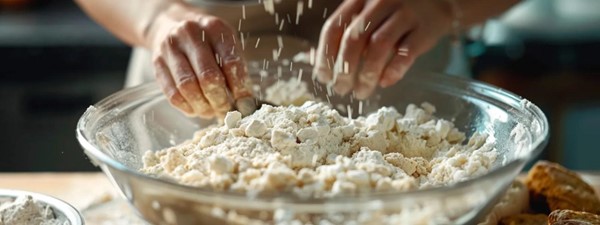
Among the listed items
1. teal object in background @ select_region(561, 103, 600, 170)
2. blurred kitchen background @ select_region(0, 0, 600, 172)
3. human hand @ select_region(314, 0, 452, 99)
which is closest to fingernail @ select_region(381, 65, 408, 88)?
human hand @ select_region(314, 0, 452, 99)

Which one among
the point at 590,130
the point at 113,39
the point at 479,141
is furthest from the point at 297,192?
the point at 590,130

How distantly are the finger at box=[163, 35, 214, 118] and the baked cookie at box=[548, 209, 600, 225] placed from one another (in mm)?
339

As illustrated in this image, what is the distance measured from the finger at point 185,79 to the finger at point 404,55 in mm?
185

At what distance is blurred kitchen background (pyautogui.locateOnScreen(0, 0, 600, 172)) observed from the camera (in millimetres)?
1878

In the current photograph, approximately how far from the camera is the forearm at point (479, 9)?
3.70ft

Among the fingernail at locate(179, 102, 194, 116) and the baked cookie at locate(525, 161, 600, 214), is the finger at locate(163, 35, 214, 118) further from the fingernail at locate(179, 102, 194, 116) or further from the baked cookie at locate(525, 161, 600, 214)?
the baked cookie at locate(525, 161, 600, 214)

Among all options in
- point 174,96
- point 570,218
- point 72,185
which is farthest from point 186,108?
point 570,218

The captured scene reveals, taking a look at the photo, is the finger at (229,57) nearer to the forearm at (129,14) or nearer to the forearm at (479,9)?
the forearm at (129,14)

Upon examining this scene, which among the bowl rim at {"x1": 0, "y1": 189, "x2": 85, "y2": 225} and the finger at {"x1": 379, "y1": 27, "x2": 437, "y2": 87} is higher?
Answer: the finger at {"x1": 379, "y1": 27, "x2": 437, "y2": 87}

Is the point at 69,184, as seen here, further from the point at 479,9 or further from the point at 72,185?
the point at 479,9

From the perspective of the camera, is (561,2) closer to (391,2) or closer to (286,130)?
(391,2)

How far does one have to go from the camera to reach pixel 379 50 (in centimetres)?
90

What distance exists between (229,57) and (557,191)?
35cm

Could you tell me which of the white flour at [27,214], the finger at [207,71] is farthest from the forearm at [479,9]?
the white flour at [27,214]
